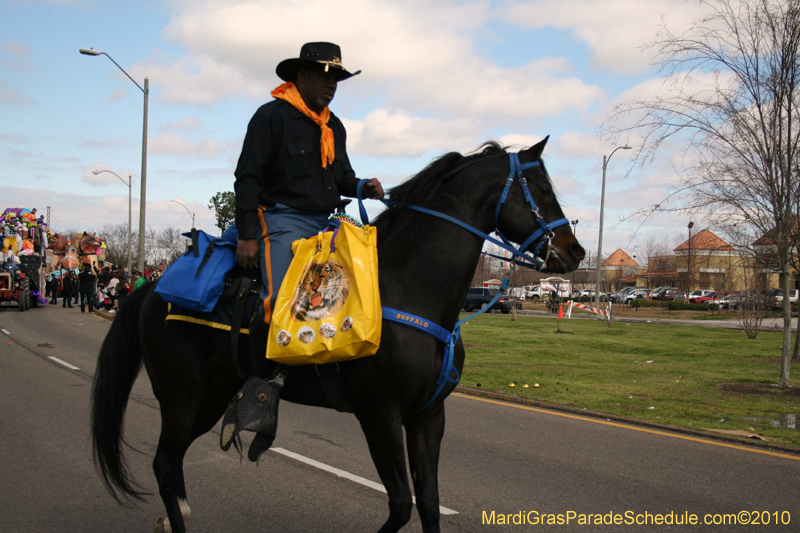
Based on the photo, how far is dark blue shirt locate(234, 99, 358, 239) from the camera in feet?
11.9

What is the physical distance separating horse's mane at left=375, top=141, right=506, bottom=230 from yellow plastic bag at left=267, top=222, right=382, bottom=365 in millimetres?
284

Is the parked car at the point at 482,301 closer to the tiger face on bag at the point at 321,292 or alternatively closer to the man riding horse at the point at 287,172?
the man riding horse at the point at 287,172

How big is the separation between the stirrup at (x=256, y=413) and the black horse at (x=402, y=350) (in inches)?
7.5

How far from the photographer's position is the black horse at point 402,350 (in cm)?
321

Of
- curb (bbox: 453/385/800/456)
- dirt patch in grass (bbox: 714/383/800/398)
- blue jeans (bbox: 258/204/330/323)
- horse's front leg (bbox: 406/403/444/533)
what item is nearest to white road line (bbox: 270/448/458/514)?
horse's front leg (bbox: 406/403/444/533)

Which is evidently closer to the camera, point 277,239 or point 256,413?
point 256,413

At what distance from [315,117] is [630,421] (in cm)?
586

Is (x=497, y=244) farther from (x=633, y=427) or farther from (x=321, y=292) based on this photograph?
(x=633, y=427)

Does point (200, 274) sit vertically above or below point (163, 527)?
above

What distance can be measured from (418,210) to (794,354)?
1403 cm

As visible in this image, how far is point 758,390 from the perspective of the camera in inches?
388

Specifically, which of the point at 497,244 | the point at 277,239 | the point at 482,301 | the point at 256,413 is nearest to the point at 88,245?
the point at 482,301

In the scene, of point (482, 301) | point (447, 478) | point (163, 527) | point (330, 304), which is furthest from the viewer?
point (482, 301)

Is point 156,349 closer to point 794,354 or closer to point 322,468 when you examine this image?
point 322,468
